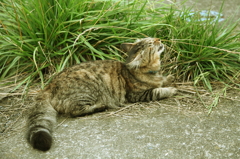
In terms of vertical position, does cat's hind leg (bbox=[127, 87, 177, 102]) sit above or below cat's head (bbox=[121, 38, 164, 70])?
below

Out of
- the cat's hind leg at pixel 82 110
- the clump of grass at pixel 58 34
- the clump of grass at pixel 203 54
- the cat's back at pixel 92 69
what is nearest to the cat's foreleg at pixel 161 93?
the clump of grass at pixel 203 54

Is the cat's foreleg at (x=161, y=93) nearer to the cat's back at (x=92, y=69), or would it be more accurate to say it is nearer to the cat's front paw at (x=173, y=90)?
the cat's front paw at (x=173, y=90)

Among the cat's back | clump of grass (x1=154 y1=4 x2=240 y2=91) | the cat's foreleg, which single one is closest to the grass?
clump of grass (x1=154 y1=4 x2=240 y2=91)

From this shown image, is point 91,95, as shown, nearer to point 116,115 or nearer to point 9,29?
point 116,115

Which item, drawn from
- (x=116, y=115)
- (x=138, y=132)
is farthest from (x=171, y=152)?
(x=116, y=115)

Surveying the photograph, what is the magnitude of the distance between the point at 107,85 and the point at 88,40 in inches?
33.5

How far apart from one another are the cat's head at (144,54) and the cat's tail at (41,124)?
115 centimetres

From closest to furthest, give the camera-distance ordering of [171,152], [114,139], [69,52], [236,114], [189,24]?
[171,152], [114,139], [236,114], [69,52], [189,24]

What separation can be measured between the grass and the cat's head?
32cm

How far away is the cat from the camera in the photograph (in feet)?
10.4

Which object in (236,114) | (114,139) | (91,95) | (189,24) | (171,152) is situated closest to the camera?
(171,152)

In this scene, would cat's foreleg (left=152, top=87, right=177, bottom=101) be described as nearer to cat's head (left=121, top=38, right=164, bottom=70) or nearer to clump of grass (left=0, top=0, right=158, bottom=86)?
cat's head (left=121, top=38, right=164, bottom=70)

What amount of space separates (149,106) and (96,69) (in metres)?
0.81

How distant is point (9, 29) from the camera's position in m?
3.98
